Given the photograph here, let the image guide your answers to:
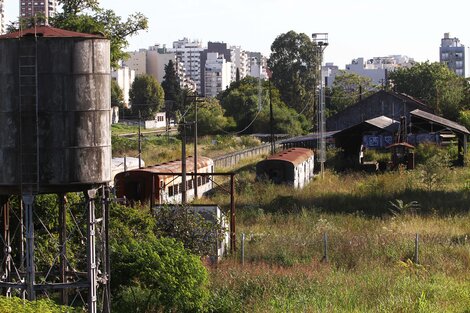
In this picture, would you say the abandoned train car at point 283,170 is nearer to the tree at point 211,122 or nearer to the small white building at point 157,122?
the tree at point 211,122

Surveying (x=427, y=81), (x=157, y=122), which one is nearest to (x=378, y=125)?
(x=427, y=81)

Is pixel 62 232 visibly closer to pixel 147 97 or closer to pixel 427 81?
pixel 427 81

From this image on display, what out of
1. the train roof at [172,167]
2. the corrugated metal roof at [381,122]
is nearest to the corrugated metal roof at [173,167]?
the train roof at [172,167]

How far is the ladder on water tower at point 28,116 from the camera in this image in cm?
1591

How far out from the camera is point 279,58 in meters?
105

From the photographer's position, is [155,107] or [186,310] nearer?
[186,310]

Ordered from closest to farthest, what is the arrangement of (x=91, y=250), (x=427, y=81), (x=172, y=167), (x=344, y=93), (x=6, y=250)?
(x=91, y=250) < (x=6, y=250) < (x=172, y=167) < (x=344, y=93) < (x=427, y=81)

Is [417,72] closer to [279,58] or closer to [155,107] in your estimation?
[279,58]

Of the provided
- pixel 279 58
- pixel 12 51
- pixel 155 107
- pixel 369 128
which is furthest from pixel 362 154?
pixel 155 107

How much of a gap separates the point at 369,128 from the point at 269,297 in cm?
3641

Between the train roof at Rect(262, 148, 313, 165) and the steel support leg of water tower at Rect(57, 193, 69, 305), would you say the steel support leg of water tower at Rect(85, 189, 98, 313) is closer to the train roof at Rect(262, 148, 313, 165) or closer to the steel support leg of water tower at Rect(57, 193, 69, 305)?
the steel support leg of water tower at Rect(57, 193, 69, 305)

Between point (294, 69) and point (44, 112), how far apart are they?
3523 inches

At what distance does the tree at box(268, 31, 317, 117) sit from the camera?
102875 mm

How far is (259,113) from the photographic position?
91.2m
